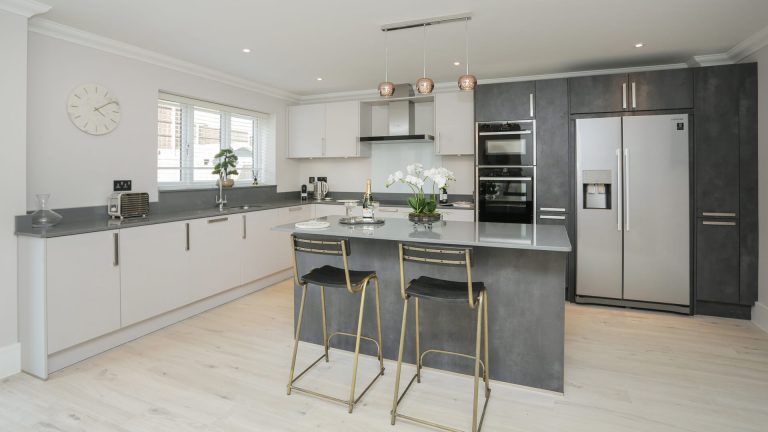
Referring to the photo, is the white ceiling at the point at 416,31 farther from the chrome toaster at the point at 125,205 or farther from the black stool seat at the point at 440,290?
the black stool seat at the point at 440,290

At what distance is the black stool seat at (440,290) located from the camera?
229 centimetres

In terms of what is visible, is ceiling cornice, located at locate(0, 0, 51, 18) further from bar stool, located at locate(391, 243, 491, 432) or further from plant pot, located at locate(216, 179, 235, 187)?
bar stool, located at locate(391, 243, 491, 432)

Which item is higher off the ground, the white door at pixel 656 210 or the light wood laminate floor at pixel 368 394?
the white door at pixel 656 210

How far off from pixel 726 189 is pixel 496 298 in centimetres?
280

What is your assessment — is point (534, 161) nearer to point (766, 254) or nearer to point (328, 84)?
point (766, 254)

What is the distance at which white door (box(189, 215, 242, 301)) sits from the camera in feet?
13.1

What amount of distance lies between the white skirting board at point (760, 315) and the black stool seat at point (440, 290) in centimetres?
299

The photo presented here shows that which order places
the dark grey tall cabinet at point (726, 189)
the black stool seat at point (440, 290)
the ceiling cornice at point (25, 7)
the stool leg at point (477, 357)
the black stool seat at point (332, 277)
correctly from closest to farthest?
the stool leg at point (477, 357) < the black stool seat at point (440, 290) < the black stool seat at point (332, 277) < the ceiling cornice at point (25, 7) < the dark grey tall cabinet at point (726, 189)

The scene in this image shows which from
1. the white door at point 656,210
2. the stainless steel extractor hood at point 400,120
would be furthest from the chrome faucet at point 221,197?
the white door at point 656,210

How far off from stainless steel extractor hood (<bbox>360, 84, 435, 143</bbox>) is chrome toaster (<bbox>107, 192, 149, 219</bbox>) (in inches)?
112

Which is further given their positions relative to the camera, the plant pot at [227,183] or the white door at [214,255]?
the plant pot at [227,183]

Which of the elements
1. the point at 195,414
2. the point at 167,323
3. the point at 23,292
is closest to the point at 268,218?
the point at 167,323

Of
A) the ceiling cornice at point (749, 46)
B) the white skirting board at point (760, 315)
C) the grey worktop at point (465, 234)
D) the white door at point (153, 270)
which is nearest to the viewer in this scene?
the grey worktop at point (465, 234)

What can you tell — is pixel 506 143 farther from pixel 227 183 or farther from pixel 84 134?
pixel 84 134
